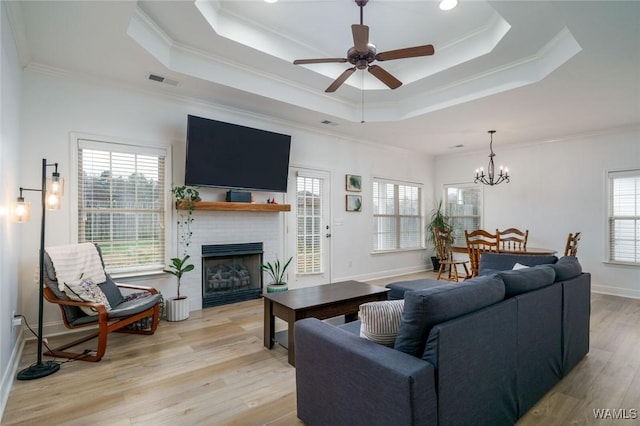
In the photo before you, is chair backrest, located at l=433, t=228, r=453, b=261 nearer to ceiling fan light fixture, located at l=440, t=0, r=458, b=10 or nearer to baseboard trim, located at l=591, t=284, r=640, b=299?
baseboard trim, located at l=591, t=284, r=640, b=299

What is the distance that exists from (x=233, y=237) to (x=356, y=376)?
3484 millimetres

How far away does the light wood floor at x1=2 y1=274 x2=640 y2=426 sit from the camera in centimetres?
203

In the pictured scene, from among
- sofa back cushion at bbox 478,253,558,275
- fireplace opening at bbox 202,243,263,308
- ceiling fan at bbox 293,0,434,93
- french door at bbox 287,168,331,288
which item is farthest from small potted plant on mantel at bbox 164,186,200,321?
sofa back cushion at bbox 478,253,558,275

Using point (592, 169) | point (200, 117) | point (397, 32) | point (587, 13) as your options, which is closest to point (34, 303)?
point (200, 117)

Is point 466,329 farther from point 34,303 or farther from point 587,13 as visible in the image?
point 34,303

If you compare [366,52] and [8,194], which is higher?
[366,52]

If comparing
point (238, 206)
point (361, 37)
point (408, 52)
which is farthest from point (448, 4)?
point (238, 206)

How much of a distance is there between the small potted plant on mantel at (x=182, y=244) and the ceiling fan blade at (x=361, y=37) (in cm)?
267

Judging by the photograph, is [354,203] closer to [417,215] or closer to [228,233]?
[417,215]

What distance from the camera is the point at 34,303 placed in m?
3.26

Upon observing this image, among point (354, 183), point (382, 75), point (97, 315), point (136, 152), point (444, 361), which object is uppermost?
point (382, 75)

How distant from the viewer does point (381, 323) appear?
64.7 inches

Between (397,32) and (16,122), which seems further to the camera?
(397,32)

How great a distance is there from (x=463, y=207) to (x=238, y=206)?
17.4 feet
